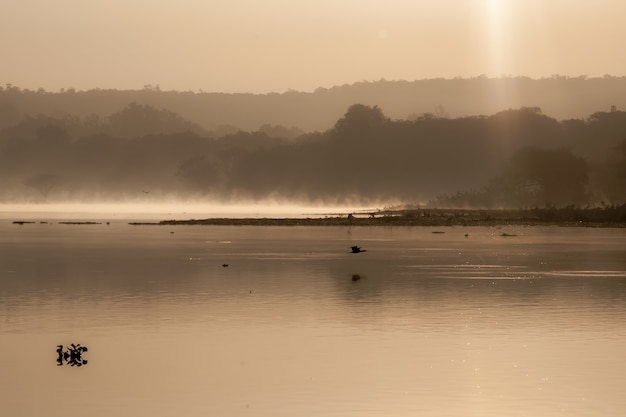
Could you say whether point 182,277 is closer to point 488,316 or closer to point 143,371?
point 488,316

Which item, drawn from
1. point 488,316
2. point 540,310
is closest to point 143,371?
point 488,316

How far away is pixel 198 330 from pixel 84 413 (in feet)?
53.7

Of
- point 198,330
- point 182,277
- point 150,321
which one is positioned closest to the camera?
point 198,330

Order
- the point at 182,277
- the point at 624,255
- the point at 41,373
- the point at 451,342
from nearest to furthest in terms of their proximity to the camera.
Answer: the point at 41,373 < the point at 451,342 < the point at 182,277 < the point at 624,255

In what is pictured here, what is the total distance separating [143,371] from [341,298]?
2544 cm

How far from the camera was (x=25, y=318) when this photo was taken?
49.0 metres

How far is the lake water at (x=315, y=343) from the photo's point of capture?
99.0ft

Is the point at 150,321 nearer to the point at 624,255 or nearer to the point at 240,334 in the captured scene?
the point at 240,334

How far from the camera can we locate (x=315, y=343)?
1623 inches

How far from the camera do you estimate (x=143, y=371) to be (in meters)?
34.8

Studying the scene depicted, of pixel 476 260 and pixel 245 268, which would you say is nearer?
pixel 245 268

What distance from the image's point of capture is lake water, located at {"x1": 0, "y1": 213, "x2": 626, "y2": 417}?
30.2 meters

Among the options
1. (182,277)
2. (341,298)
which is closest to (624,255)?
(182,277)

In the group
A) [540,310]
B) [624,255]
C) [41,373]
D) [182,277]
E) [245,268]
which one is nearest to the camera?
[41,373]
